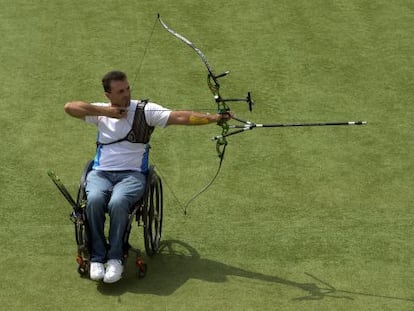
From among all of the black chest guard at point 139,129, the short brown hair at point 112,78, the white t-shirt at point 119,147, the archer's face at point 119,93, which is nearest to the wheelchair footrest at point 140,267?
the white t-shirt at point 119,147

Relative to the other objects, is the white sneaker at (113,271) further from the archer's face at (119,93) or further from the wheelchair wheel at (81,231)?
the archer's face at (119,93)

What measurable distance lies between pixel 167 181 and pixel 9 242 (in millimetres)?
1662

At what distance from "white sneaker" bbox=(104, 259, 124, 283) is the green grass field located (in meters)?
0.13

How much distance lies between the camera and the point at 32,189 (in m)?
7.89

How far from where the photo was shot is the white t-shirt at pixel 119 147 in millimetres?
6680

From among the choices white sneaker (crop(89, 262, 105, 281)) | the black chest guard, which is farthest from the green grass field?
the black chest guard

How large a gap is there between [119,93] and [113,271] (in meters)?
1.31

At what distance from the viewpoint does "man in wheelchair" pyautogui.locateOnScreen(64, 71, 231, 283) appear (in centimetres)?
642

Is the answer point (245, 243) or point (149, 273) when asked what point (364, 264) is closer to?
point (245, 243)

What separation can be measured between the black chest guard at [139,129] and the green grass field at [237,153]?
0.95 meters

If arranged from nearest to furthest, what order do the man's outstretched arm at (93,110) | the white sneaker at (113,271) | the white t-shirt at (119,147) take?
the white sneaker at (113,271)
the man's outstretched arm at (93,110)
the white t-shirt at (119,147)

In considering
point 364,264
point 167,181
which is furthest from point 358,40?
point 364,264

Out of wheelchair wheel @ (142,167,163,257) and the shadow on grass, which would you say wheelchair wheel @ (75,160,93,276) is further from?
wheelchair wheel @ (142,167,163,257)

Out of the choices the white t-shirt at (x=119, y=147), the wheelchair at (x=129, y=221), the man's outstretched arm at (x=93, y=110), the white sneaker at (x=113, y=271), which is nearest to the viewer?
the white sneaker at (x=113, y=271)
